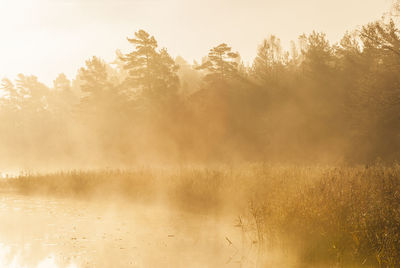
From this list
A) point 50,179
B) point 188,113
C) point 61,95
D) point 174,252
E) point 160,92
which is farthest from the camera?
point 61,95

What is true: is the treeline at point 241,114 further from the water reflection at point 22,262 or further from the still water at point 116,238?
the water reflection at point 22,262

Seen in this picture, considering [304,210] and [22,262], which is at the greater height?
[304,210]

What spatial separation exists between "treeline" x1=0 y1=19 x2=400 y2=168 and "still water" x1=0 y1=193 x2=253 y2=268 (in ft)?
Answer: 49.1

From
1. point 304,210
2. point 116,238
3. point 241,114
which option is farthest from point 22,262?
point 241,114

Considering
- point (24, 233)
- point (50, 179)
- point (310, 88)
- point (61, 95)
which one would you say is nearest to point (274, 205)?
point (24, 233)

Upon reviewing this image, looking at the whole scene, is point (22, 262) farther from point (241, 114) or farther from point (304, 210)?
point (241, 114)

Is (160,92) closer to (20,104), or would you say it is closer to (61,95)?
(61,95)

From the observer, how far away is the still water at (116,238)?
20.1 ft

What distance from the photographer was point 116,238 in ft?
24.8

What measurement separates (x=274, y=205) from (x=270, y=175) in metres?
4.03

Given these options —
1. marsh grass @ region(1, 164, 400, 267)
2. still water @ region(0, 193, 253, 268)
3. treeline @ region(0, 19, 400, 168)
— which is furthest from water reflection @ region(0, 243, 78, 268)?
treeline @ region(0, 19, 400, 168)

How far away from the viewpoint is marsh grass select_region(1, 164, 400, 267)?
5.23 m

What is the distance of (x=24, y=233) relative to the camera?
8.16 meters

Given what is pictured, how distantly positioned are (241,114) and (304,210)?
25.9 metres
